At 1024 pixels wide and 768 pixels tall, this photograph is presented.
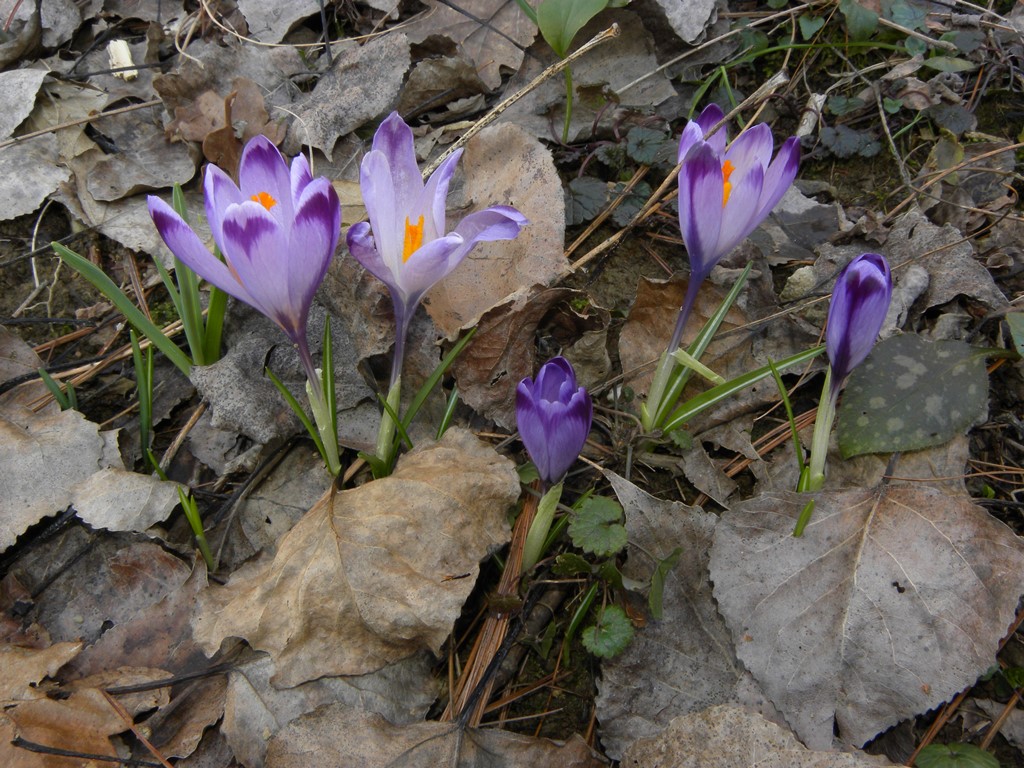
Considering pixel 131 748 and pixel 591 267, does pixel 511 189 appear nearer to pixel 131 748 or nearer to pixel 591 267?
pixel 591 267

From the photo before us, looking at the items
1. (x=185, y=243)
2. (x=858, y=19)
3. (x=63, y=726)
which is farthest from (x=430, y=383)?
(x=858, y=19)

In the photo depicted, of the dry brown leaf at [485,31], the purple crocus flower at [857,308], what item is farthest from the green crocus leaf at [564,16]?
the purple crocus flower at [857,308]

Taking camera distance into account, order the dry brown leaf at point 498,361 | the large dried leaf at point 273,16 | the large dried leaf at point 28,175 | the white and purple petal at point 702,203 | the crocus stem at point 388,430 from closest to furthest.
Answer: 1. the white and purple petal at point 702,203
2. the crocus stem at point 388,430
3. the dry brown leaf at point 498,361
4. the large dried leaf at point 28,175
5. the large dried leaf at point 273,16

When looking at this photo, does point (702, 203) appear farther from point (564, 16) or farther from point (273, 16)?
point (273, 16)

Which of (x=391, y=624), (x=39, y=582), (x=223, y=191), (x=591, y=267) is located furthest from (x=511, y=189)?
(x=39, y=582)

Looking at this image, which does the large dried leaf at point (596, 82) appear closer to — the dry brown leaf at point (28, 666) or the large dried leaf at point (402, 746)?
the large dried leaf at point (402, 746)

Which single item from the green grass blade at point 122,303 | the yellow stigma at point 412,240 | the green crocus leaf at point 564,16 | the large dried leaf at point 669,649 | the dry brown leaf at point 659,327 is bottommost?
the large dried leaf at point 669,649

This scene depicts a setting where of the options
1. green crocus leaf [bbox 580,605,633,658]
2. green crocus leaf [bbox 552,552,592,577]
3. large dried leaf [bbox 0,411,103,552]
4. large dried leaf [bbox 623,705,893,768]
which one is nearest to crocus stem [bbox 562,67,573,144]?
green crocus leaf [bbox 552,552,592,577]
